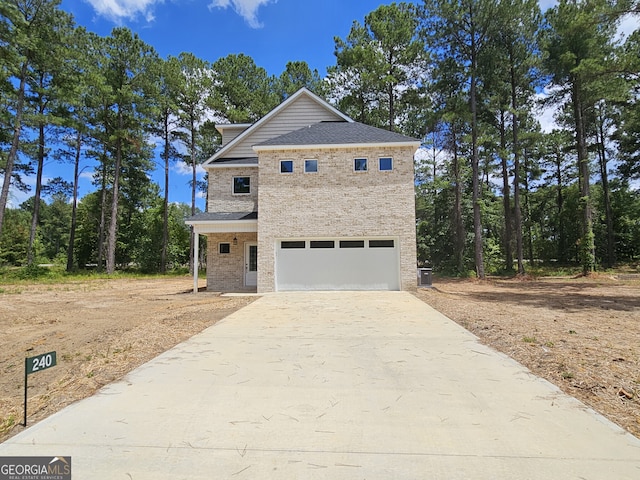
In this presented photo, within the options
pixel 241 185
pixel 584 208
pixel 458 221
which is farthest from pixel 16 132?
pixel 584 208

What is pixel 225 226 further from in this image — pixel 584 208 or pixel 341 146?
pixel 584 208

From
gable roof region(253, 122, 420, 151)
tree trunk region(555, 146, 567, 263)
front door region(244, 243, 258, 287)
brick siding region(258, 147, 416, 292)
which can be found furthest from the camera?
tree trunk region(555, 146, 567, 263)

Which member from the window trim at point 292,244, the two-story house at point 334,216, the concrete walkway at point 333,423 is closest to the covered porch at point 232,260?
the two-story house at point 334,216

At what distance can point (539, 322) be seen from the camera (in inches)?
304

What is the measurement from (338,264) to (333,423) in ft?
37.3

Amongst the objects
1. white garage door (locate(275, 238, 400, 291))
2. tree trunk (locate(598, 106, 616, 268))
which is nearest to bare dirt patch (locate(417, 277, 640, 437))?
white garage door (locate(275, 238, 400, 291))

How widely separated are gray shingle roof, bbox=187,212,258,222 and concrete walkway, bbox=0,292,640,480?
404 inches

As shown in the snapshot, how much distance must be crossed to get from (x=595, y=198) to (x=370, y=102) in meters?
24.9

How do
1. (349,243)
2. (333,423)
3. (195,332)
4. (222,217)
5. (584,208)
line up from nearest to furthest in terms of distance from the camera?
(333,423), (195,332), (349,243), (222,217), (584,208)

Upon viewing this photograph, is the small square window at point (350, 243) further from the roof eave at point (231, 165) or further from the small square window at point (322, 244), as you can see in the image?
the roof eave at point (231, 165)

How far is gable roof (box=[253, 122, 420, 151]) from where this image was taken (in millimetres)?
14477

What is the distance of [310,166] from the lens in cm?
1477

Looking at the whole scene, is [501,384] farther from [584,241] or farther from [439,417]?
[584,241]

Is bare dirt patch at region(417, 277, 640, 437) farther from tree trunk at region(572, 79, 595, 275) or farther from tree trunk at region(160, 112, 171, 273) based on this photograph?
tree trunk at region(160, 112, 171, 273)
